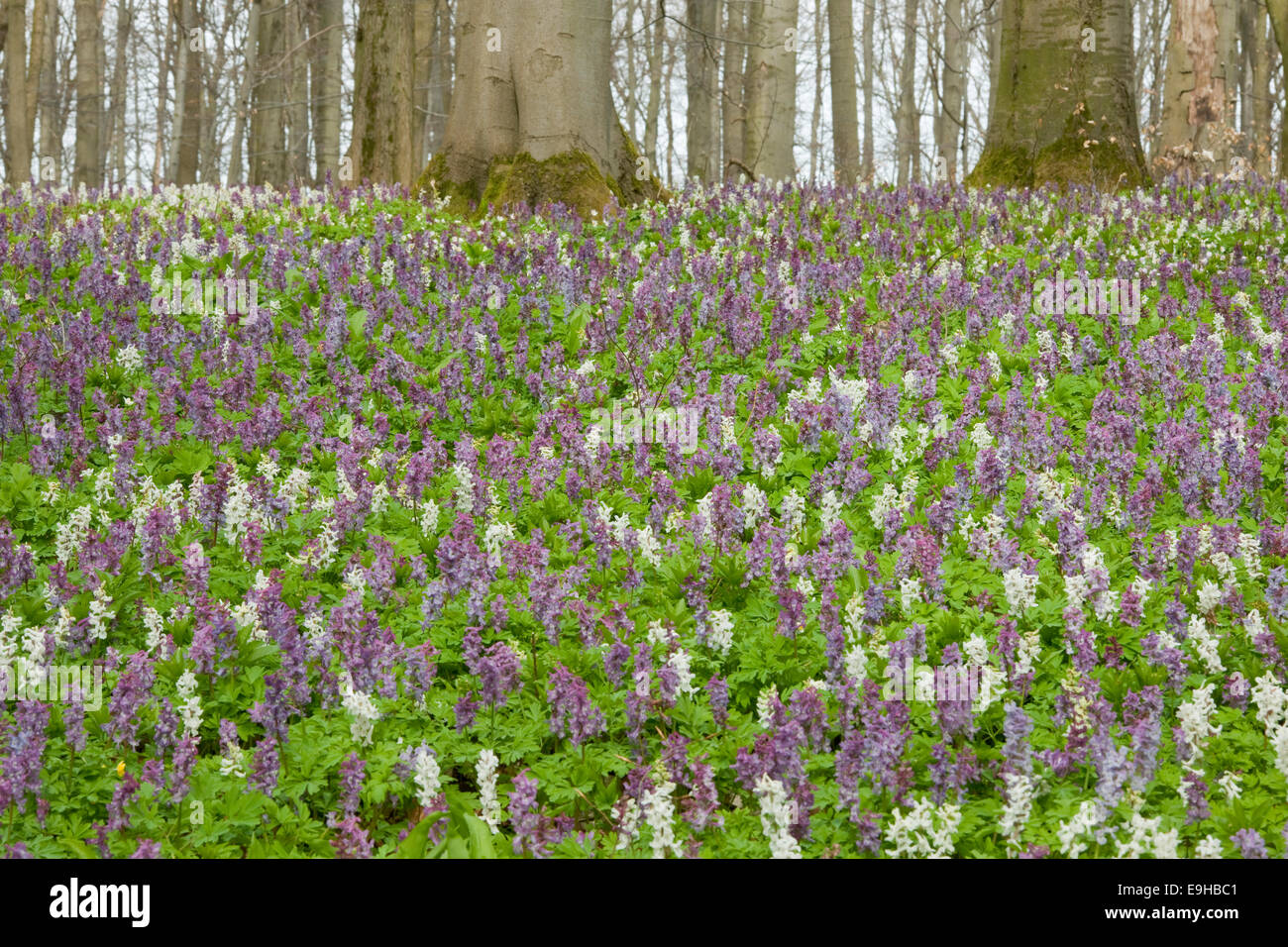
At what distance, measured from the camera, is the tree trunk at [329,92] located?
25125 millimetres

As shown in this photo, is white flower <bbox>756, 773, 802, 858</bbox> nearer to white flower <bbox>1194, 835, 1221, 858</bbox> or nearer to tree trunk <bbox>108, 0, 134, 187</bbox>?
white flower <bbox>1194, 835, 1221, 858</bbox>

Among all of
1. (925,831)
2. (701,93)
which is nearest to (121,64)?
(701,93)

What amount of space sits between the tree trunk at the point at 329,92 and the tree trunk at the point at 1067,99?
16.0 meters

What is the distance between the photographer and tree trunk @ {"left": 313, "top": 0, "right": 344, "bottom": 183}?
82.4ft

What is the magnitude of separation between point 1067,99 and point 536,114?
6.14 m

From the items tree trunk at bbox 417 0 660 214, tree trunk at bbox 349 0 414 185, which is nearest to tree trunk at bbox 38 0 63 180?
tree trunk at bbox 349 0 414 185

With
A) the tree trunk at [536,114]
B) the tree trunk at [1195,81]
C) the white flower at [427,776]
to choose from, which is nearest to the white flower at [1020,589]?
the white flower at [427,776]

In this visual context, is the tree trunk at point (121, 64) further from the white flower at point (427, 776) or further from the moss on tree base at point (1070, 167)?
the white flower at point (427, 776)

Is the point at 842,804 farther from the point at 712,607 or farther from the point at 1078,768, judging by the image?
the point at 712,607

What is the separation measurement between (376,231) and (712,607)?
686 cm

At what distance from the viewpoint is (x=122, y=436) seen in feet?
20.5

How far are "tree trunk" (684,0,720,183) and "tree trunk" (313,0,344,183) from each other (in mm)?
8810

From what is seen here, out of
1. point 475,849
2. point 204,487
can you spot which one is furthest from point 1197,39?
point 475,849

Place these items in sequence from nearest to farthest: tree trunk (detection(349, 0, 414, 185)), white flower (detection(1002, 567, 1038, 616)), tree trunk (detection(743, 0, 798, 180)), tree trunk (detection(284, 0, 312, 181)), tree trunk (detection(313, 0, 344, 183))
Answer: white flower (detection(1002, 567, 1038, 616)) → tree trunk (detection(349, 0, 414, 185)) → tree trunk (detection(743, 0, 798, 180)) → tree trunk (detection(313, 0, 344, 183)) → tree trunk (detection(284, 0, 312, 181))
